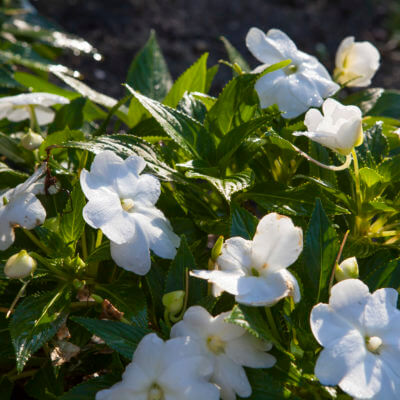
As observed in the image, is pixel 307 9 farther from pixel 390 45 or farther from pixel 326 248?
pixel 326 248

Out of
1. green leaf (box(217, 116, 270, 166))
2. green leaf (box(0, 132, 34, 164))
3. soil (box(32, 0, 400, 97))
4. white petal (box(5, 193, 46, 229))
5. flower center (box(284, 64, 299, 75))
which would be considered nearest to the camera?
white petal (box(5, 193, 46, 229))

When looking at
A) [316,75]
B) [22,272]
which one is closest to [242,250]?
[22,272]

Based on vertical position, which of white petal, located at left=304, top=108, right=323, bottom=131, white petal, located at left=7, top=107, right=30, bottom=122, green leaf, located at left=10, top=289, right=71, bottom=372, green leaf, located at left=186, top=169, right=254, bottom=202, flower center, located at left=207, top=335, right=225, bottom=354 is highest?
white petal, located at left=304, top=108, right=323, bottom=131

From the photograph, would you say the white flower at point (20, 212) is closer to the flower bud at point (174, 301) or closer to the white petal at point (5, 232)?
the white petal at point (5, 232)

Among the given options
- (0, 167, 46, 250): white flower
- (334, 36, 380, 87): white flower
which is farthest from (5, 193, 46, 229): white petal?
(334, 36, 380, 87): white flower

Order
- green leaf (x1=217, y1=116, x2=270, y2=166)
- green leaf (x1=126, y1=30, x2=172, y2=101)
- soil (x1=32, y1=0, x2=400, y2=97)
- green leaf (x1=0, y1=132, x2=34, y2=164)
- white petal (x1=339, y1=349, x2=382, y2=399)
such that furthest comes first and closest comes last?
soil (x1=32, y1=0, x2=400, y2=97) → green leaf (x1=126, y1=30, x2=172, y2=101) → green leaf (x1=0, y1=132, x2=34, y2=164) → green leaf (x1=217, y1=116, x2=270, y2=166) → white petal (x1=339, y1=349, x2=382, y2=399)

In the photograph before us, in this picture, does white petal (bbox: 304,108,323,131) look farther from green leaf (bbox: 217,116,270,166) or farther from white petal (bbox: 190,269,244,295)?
white petal (bbox: 190,269,244,295)

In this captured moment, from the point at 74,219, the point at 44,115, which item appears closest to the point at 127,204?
the point at 74,219
